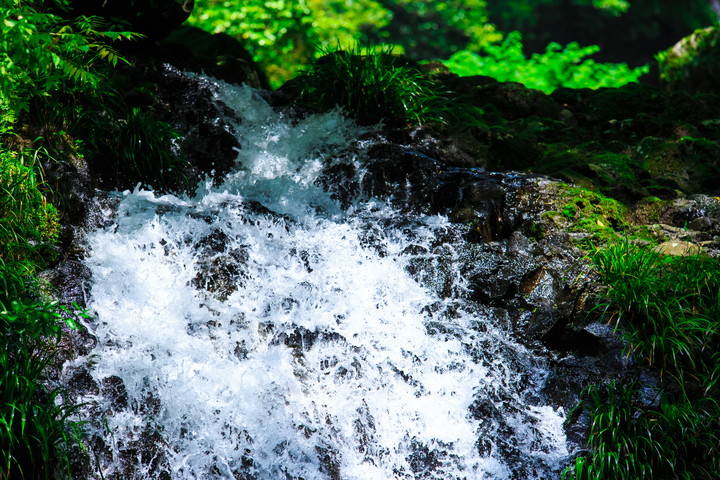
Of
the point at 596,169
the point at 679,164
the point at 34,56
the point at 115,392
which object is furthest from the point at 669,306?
the point at 34,56

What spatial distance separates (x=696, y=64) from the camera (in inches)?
378

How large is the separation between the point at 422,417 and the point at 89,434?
2266mm

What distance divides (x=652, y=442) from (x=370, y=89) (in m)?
4.58

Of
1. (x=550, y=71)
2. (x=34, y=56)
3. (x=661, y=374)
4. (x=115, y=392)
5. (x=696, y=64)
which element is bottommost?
(x=115, y=392)

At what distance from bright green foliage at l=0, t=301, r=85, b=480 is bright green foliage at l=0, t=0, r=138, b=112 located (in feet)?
5.49

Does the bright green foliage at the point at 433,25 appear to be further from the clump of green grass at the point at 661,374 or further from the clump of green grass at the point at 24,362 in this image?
the clump of green grass at the point at 24,362

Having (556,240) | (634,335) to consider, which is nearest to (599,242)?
(556,240)

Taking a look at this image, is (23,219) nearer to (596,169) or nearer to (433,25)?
(596,169)

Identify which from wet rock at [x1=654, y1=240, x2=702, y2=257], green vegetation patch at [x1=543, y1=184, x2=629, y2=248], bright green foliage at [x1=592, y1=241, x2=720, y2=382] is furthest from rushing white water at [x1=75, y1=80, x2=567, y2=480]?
wet rock at [x1=654, y1=240, x2=702, y2=257]

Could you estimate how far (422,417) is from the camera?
445 centimetres

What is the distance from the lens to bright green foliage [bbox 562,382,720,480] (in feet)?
12.9

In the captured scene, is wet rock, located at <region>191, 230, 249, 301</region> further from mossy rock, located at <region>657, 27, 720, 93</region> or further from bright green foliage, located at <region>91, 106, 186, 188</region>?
mossy rock, located at <region>657, 27, 720, 93</region>

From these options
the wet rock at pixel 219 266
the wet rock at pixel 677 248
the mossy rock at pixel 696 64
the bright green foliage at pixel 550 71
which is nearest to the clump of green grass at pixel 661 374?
the wet rock at pixel 677 248

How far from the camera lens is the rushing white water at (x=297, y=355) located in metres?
4.10
